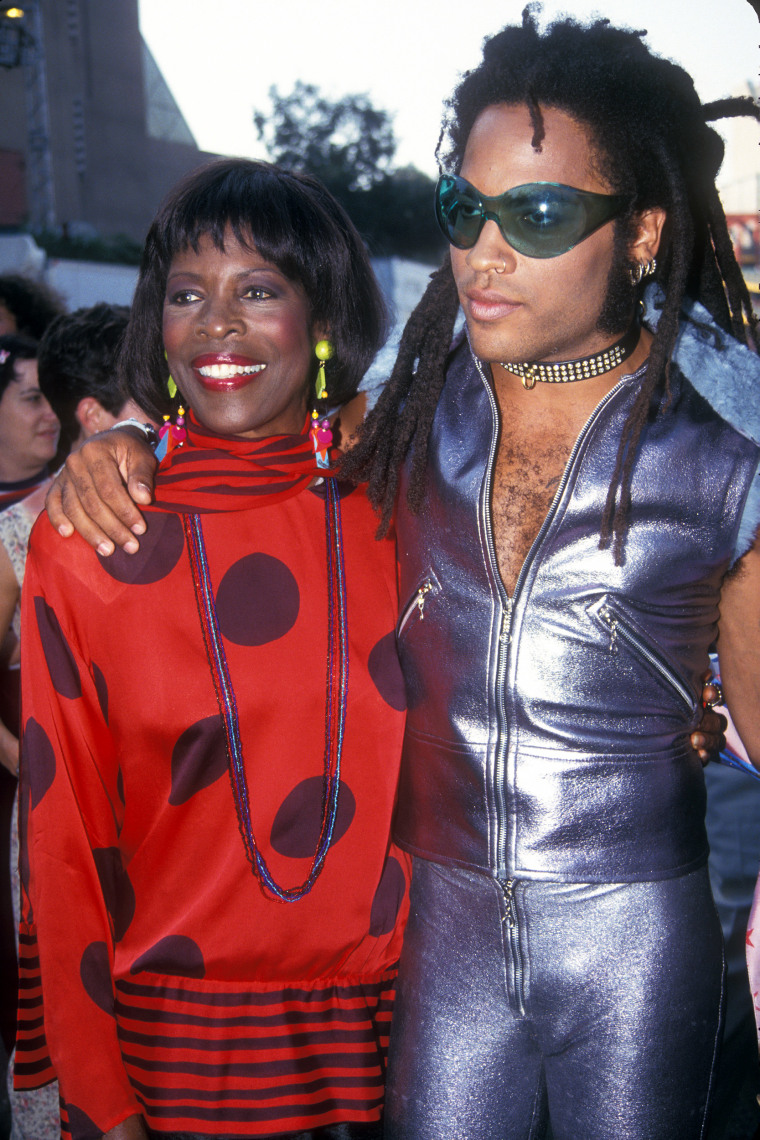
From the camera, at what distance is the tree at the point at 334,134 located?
30266 mm

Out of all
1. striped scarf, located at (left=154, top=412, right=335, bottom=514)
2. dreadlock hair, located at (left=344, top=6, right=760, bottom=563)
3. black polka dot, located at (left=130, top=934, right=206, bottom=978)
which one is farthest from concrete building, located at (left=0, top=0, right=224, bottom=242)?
black polka dot, located at (left=130, top=934, right=206, bottom=978)

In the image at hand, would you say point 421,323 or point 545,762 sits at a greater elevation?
point 421,323

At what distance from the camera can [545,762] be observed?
1.84 meters

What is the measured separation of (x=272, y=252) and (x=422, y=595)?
0.83m

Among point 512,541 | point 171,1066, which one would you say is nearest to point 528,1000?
point 171,1066

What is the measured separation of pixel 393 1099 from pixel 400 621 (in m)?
0.98

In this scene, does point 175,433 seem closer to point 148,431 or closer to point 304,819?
point 148,431

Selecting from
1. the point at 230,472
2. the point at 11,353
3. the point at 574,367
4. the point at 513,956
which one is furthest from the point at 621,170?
the point at 11,353

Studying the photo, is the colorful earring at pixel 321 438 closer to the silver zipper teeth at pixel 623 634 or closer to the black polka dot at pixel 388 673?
the black polka dot at pixel 388 673

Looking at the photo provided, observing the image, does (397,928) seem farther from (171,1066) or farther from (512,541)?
(512,541)

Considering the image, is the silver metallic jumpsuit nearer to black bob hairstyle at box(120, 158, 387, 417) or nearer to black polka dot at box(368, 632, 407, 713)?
black polka dot at box(368, 632, 407, 713)

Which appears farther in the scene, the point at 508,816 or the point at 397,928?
the point at 397,928

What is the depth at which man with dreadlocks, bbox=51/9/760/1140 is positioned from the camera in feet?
5.83

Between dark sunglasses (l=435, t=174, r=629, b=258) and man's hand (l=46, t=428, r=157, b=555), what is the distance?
2.81 ft
